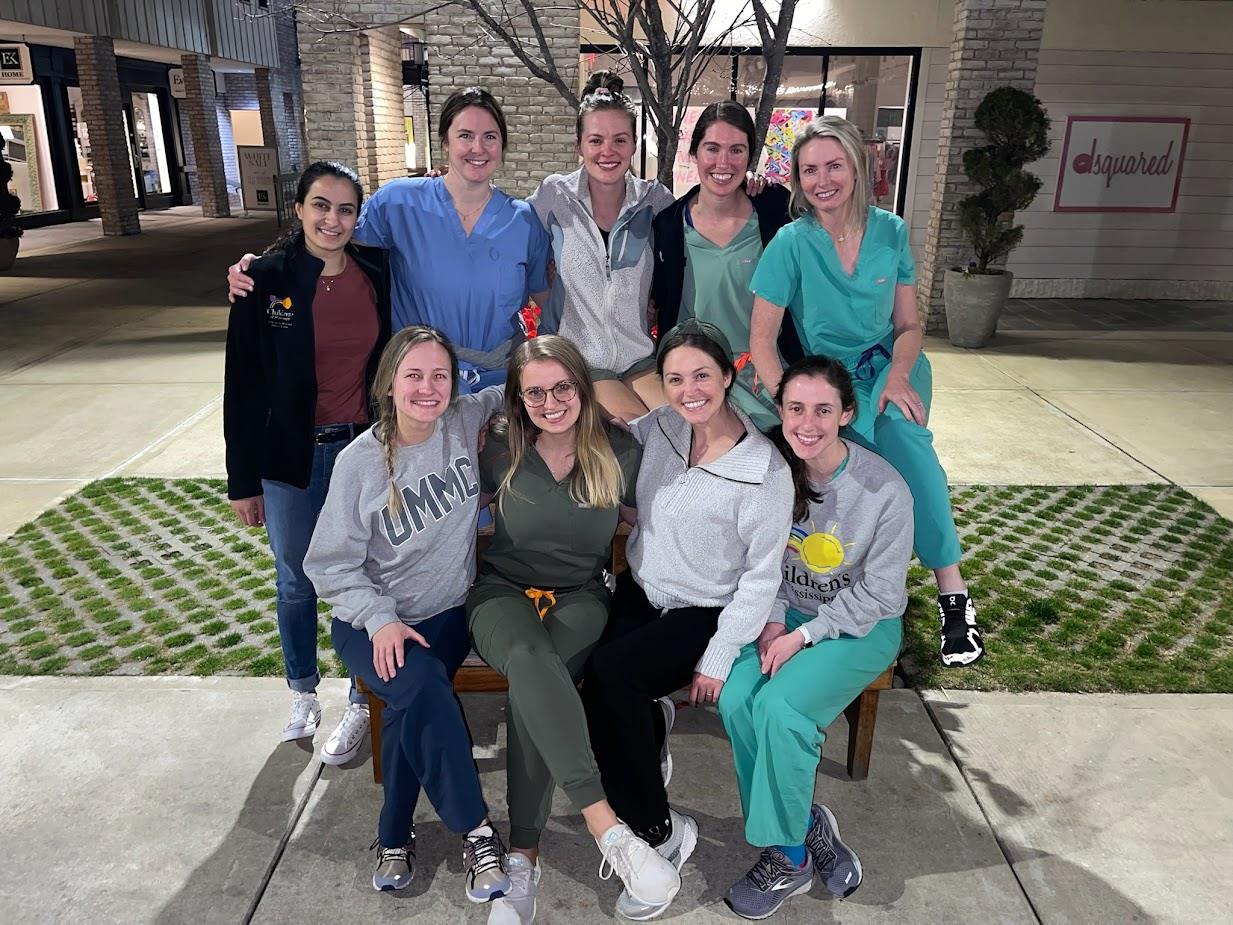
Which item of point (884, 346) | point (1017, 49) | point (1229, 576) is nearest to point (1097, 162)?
point (1017, 49)

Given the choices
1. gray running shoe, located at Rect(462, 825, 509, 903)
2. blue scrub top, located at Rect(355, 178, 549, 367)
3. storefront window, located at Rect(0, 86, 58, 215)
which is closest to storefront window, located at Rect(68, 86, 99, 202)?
storefront window, located at Rect(0, 86, 58, 215)

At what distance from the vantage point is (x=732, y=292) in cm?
344

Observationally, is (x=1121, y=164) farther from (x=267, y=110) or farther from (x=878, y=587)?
(x=267, y=110)

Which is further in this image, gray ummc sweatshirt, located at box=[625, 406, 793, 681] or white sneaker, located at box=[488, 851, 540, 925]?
gray ummc sweatshirt, located at box=[625, 406, 793, 681]

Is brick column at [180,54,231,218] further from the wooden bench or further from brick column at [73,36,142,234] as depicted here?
the wooden bench

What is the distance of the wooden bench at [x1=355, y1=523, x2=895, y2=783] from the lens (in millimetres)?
3010

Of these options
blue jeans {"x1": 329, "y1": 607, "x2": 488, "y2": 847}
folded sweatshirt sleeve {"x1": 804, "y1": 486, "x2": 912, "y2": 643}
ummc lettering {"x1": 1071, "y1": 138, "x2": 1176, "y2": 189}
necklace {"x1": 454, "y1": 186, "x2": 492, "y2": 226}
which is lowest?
blue jeans {"x1": 329, "y1": 607, "x2": 488, "y2": 847}

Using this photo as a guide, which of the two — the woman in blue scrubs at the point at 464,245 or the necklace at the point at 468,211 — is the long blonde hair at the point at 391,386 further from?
the necklace at the point at 468,211

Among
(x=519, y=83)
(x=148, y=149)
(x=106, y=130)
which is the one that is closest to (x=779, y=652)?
(x=519, y=83)

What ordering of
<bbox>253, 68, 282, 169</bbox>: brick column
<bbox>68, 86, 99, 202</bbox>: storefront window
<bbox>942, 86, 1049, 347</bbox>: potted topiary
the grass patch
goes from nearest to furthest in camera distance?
the grass patch < <bbox>942, 86, 1049, 347</bbox>: potted topiary < <bbox>68, 86, 99, 202</bbox>: storefront window < <bbox>253, 68, 282, 169</bbox>: brick column

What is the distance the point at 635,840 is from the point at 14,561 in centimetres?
385

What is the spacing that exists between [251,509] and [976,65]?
8.75 m

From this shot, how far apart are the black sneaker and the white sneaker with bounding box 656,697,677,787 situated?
3.20 feet

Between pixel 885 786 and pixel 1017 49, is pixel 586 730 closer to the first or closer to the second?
pixel 885 786
